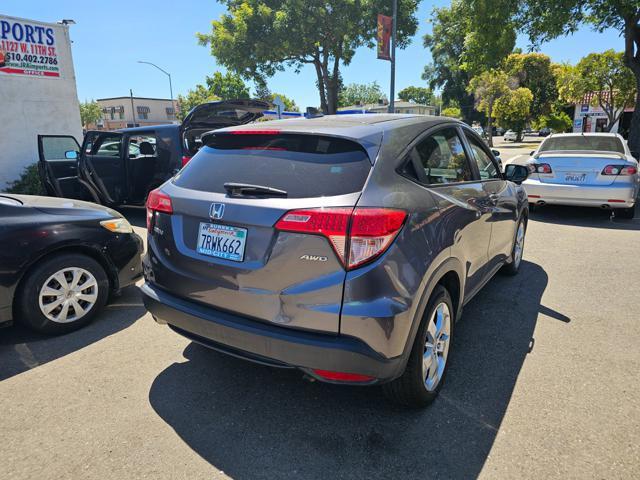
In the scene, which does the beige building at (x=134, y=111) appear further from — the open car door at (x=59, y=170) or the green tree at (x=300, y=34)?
the open car door at (x=59, y=170)

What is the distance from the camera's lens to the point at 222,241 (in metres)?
2.38

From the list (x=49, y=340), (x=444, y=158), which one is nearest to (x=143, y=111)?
(x=49, y=340)

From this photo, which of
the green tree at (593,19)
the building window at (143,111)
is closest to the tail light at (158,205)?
the green tree at (593,19)

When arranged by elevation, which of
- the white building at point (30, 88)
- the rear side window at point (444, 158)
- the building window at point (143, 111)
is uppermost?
the building window at point (143, 111)

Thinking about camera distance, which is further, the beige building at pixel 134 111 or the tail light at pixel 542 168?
the beige building at pixel 134 111

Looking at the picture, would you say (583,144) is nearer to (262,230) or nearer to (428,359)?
(428,359)

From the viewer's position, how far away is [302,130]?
2502mm

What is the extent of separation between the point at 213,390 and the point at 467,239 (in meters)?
1.94

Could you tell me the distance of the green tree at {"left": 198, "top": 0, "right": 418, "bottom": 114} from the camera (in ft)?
76.1

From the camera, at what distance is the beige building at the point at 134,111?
84.1 metres

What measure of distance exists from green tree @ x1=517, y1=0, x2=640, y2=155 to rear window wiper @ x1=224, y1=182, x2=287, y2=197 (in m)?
11.2

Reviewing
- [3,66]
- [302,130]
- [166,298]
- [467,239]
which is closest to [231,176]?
[302,130]

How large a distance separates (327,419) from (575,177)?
7.04 m

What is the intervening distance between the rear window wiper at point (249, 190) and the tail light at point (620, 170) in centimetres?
718
